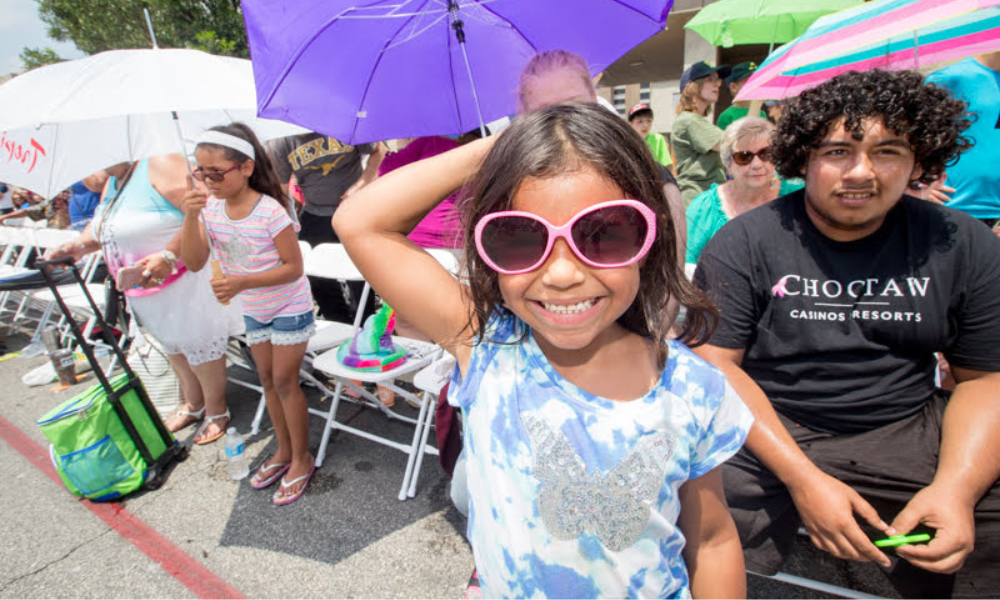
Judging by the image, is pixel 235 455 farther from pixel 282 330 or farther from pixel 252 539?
pixel 282 330

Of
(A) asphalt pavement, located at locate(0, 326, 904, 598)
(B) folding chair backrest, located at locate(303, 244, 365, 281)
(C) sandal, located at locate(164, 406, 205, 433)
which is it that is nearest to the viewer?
(A) asphalt pavement, located at locate(0, 326, 904, 598)

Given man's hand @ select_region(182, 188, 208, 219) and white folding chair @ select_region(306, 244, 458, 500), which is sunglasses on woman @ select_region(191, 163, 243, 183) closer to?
man's hand @ select_region(182, 188, 208, 219)

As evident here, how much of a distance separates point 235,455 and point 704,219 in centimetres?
322

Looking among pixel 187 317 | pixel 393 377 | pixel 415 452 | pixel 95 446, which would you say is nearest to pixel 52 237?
pixel 187 317

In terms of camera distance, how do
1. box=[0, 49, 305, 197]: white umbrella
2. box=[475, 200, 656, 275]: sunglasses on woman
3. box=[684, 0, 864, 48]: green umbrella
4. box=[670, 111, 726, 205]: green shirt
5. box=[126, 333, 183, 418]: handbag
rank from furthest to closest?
1. box=[684, 0, 864, 48]: green umbrella
2. box=[126, 333, 183, 418]: handbag
3. box=[670, 111, 726, 205]: green shirt
4. box=[0, 49, 305, 197]: white umbrella
5. box=[475, 200, 656, 275]: sunglasses on woman

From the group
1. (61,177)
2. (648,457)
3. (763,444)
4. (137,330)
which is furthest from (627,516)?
(137,330)

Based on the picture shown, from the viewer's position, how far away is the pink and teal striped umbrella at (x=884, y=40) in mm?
1750

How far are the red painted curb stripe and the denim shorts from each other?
44.0 inches

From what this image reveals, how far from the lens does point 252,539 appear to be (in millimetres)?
2518

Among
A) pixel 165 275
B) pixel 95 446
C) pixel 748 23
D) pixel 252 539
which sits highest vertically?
pixel 748 23

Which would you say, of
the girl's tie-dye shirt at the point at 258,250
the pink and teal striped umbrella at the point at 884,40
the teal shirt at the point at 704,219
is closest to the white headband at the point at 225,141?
the girl's tie-dye shirt at the point at 258,250

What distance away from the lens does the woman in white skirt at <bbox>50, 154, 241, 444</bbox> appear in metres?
3.03

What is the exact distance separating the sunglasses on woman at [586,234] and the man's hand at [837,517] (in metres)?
1.11

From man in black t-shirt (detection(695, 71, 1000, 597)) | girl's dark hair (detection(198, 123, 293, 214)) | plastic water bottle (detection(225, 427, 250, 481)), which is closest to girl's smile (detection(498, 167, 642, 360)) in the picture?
man in black t-shirt (detection(695, 71, 1000, 597))
